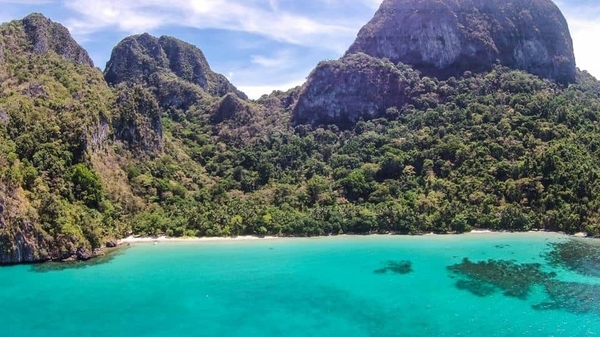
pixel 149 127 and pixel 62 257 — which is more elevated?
pixel 149 127

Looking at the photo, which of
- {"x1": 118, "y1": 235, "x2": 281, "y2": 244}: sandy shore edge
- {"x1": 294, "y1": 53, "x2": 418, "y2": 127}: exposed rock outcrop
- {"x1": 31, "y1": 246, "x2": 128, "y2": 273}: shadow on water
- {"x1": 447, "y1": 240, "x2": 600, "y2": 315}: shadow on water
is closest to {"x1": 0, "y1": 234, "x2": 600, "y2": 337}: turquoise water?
{"x1": 31, "y1": 246, "x2": 128, "y2": 273}: shadow on water

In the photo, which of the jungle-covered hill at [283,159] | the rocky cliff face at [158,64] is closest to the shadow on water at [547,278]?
the jungle-covered hill at [283,159]

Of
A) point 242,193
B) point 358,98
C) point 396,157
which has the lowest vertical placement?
point 242,193

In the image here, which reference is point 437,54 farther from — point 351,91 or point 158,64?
point 158,64

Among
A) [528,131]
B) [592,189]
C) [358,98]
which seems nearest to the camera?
[592,189]

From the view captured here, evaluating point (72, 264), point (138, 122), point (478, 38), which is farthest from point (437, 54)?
point (72, 264)

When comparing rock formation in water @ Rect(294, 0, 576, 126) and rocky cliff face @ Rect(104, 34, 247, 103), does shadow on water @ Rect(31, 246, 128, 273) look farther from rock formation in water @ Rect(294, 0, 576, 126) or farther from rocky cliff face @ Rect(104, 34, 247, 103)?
rocky cliff face @ Rect(104, 34, 247, 103)

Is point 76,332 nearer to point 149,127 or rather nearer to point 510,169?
point 149,127

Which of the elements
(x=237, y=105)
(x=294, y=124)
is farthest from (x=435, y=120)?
(x=237, y=105)
